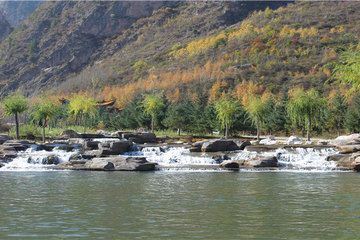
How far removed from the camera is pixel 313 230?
8.90m

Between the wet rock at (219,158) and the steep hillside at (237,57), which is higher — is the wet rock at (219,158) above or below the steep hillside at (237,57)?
below

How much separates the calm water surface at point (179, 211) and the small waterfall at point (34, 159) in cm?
1049

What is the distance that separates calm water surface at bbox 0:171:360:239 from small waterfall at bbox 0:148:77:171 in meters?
10.5

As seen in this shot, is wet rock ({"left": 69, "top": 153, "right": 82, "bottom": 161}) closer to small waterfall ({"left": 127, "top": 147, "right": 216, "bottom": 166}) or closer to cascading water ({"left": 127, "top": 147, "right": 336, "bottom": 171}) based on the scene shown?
small waterfall ({"left": 127, "top": 147, "right": 216, "bottom": 166})

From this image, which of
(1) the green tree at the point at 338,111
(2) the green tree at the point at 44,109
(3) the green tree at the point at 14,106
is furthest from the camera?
(1) the green tree at the point at 338,111

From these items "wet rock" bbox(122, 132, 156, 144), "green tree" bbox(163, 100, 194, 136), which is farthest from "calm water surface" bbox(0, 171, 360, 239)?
"green tree" bbox(163, 100, 194, 136)

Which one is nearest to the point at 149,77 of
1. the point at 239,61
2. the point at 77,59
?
the point at 239,61

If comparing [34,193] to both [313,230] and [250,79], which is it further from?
[250,79]

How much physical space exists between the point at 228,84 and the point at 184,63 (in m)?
35.3

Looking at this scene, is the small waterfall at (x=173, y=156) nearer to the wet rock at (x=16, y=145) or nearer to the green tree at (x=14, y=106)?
the wet rock at (x=16, y=145)

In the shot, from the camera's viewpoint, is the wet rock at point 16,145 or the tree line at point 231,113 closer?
the wet rock at point 16,145

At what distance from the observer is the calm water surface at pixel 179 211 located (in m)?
8.69

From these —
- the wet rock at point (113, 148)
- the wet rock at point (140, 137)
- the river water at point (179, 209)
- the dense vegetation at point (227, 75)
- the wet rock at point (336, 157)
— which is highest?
the dense vegetation at point (227, 75)

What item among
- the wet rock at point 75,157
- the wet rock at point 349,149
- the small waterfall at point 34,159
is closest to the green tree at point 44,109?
the small waterfall at point 34,159
